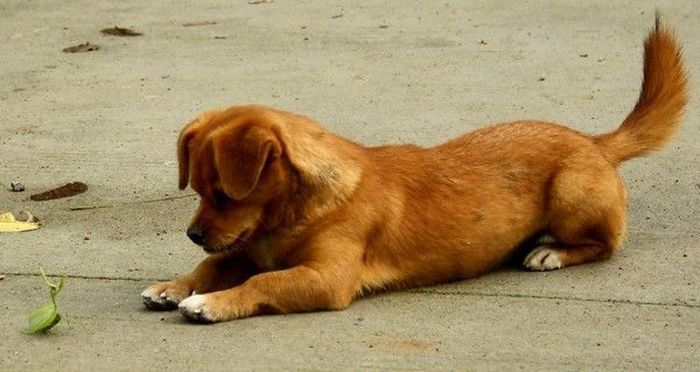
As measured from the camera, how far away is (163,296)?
5457mm

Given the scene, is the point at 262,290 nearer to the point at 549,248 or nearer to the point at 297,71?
the point at 549,248

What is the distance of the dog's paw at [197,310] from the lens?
17.0 ft

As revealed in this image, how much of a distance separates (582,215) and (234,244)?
1462 mm

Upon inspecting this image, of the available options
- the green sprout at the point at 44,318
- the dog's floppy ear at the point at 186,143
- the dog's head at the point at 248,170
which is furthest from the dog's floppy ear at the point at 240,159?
the green sprout at the point at 44,318

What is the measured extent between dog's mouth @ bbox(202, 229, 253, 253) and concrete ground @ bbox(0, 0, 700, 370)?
0.27 m

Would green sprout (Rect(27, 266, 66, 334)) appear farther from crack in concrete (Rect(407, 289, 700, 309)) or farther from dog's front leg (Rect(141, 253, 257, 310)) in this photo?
crack in concrete (Rect(407, 289, 700, 309))

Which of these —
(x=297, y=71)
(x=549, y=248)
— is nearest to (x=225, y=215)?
(x=549, y=248)

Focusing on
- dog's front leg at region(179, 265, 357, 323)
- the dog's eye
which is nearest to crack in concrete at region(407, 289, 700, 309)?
dog's front leg at region(179, 265, 357, 323)

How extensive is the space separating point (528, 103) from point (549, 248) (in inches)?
106

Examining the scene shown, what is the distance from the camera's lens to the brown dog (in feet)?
17.4

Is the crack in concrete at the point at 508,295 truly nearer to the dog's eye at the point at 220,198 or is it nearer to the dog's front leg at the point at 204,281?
the dog's front leg at the point at 204,281

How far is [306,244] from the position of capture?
5.46m

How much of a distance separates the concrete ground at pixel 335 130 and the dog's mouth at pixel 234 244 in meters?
0.27

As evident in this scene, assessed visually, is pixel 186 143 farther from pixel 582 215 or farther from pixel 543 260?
pixel 582 215
